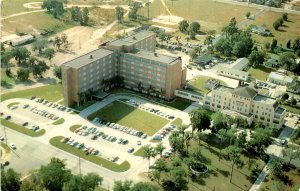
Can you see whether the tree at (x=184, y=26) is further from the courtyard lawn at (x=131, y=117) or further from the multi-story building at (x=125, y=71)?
the courtyard lawn at (x=131, y=117)

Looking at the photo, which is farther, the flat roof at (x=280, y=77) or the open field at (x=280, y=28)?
the open field at (x=280, y=28)

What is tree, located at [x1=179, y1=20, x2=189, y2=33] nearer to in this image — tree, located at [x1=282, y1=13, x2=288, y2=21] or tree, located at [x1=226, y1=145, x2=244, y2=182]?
tree, located at [x1=282, y1=13, x2=288, y2=21]

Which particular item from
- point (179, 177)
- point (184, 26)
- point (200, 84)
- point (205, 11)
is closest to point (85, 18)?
point (184, 26)

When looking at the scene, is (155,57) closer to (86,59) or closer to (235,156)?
(86,59)

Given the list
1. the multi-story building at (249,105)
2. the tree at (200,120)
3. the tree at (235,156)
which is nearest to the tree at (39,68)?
the multi-story building at (249,105)

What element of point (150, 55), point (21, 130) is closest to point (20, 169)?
point (21, 130)

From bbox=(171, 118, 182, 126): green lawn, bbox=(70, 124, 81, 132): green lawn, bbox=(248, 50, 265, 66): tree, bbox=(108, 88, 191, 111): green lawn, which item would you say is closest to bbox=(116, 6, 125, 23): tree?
bbox=(248, 50, 265, 66): tree

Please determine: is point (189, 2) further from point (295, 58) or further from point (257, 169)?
point (257, 169)
